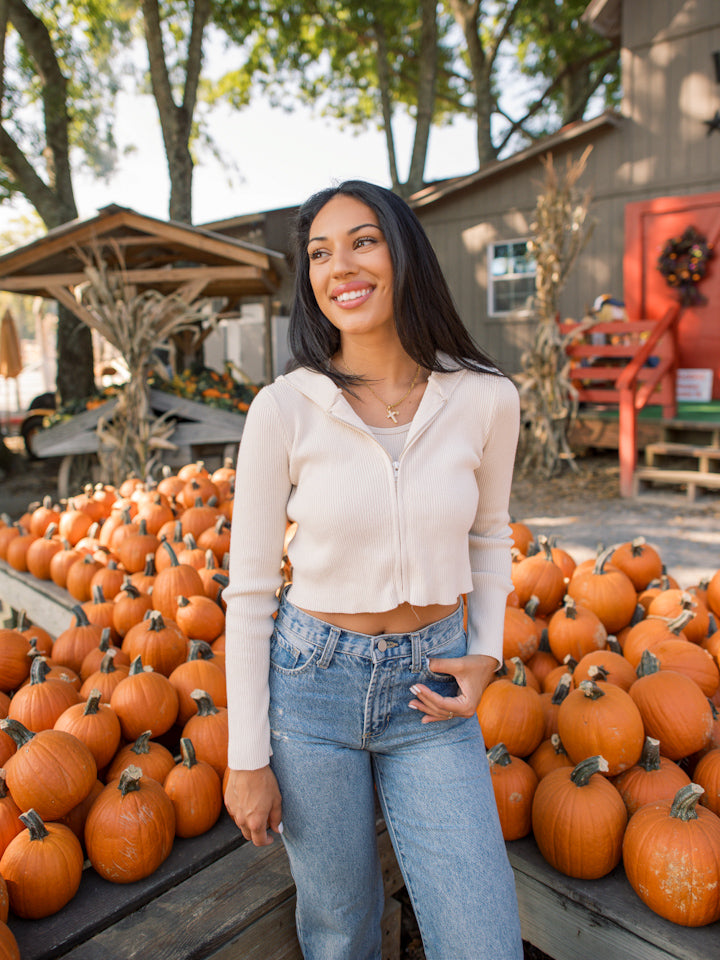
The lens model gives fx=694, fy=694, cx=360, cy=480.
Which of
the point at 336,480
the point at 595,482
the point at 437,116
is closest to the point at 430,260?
the point at 336,480

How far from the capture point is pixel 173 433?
7703 millimetres

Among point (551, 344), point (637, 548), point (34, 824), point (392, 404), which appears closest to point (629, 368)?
point (551, 344)

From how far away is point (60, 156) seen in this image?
1077cm

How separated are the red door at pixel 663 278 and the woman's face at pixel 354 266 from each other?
9.57 metres

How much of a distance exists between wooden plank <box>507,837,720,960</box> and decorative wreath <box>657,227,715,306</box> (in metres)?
9.51

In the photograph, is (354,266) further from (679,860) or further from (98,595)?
(98,595)

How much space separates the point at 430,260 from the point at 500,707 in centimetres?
127

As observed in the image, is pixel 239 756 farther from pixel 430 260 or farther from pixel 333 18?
pixel 333 18

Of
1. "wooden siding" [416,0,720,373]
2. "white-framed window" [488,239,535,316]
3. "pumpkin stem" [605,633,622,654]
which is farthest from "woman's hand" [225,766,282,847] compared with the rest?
"white-framed window" [488,239,535,316]

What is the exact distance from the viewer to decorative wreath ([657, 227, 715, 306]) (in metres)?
9.45

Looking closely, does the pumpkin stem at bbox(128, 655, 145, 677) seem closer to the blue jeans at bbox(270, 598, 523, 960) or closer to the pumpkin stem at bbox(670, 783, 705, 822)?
the blue jeans at bbox(270, 598, 523, 960)

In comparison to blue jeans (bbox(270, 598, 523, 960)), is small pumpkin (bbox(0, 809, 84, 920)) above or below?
below

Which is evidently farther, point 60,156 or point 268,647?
point 60,156

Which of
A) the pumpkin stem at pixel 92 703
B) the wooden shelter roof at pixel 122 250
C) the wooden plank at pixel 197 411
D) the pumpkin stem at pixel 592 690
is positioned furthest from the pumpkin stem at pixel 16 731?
the wooden plank at pixel 197 411
